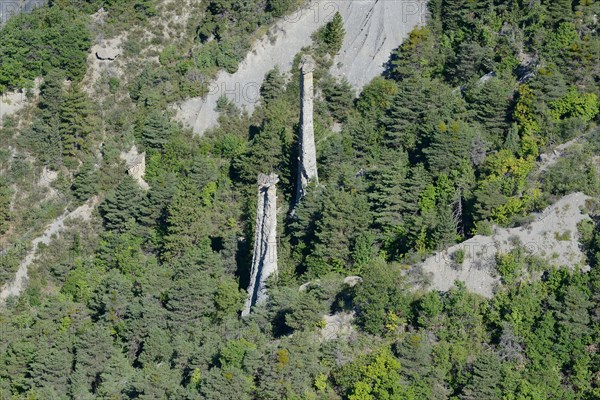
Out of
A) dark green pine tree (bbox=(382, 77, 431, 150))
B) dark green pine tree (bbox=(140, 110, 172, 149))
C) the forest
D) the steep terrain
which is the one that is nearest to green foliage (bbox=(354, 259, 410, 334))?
the forest

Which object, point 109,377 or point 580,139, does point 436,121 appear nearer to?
point 580,139

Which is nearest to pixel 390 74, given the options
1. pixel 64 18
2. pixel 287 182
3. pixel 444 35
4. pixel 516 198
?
pixel 444 35

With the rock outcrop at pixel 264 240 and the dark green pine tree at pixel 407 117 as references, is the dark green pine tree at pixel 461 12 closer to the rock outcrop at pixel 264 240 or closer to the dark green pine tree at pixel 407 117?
the dark green pine tree at pixel 407 117

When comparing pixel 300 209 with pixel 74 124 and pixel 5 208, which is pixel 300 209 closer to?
pixel 74 124

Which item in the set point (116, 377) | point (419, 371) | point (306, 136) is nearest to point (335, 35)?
point (306, 136)

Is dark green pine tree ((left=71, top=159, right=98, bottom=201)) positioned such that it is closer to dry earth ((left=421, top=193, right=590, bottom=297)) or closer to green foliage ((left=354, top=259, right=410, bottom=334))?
green foliage ((left=354, top=259, right=410, bottom=334))
